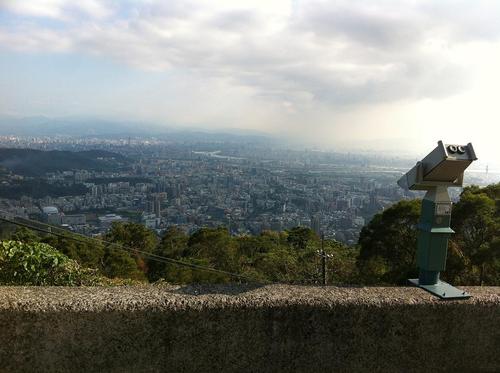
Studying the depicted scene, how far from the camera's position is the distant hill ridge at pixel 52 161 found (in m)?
33.1

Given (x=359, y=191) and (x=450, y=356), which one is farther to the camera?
(x=359, y=191)

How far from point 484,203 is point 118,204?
36260mm

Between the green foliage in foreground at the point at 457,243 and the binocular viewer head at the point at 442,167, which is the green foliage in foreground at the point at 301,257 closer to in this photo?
the green foliage in foreground at the point at 457,243

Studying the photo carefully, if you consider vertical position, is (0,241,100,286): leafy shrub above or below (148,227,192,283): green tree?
above

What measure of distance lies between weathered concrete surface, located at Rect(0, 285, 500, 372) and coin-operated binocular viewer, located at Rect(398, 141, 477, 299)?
0.73 ft

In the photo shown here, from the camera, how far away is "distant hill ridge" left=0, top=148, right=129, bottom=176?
33100mm

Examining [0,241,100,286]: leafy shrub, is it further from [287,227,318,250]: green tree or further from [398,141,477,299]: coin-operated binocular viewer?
[287,227,318,250]: green tree

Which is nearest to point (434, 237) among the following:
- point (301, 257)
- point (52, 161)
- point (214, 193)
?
point (301, 257)

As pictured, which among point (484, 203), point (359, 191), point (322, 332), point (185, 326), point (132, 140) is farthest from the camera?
point (132, 140)

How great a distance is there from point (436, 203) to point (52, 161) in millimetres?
44708

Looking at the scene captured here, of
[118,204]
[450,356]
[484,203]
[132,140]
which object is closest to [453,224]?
[484,203]

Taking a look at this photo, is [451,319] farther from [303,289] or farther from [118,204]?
[118,204]

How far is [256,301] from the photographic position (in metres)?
2.45

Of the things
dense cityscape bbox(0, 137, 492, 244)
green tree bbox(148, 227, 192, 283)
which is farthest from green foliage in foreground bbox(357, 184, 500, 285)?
green tree bbox(148, 227, 192, 283)
